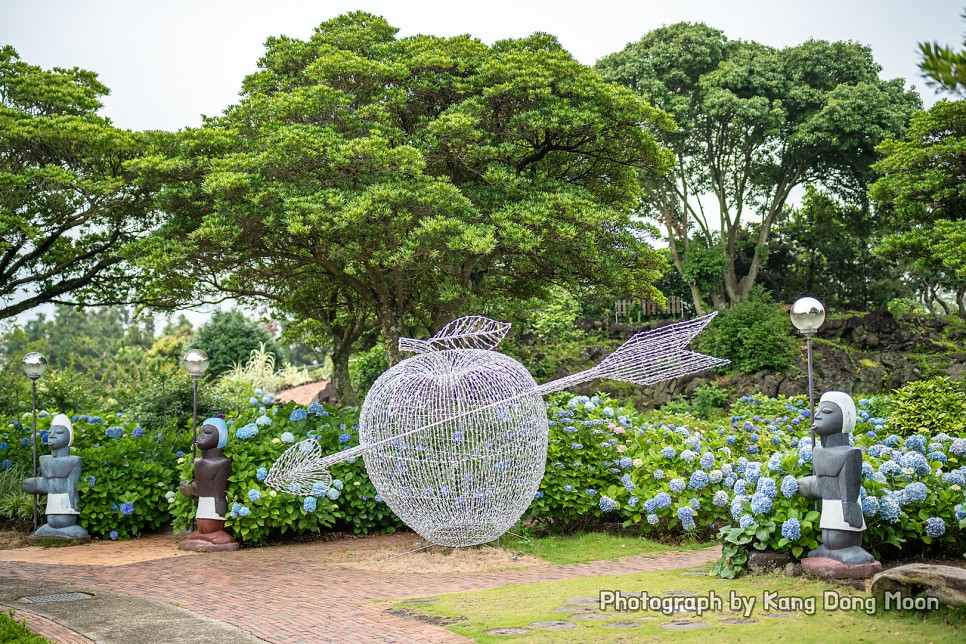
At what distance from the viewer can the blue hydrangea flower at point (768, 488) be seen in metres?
6.76

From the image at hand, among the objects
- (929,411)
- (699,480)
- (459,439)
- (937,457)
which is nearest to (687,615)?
(459,439)

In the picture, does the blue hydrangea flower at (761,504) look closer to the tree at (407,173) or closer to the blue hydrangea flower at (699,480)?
the blue hydrangea flower at (699,480)

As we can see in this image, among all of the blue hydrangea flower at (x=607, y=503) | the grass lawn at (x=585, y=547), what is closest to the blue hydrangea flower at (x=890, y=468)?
the grass lawn at (x=585, y=547)

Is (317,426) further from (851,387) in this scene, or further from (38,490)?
(851,387)

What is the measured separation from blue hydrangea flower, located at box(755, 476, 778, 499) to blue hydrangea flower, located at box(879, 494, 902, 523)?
778 mm

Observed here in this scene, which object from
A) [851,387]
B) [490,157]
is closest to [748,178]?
[851,387]

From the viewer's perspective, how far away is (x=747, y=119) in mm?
23078

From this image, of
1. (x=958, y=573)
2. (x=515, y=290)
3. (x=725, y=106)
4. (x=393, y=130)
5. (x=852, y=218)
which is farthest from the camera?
(x=852, y=218)

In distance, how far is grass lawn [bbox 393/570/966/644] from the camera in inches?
199

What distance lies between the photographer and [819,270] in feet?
85.9

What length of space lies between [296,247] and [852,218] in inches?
754

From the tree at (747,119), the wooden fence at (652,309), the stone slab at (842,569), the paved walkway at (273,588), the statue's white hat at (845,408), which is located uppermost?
the tree at (747,119)

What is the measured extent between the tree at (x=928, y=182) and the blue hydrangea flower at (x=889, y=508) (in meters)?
11.2

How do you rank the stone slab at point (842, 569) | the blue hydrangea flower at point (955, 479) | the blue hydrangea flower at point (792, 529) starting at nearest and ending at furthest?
the stone slab at point (842, 569) → the blue hydrangea flower at point (792, 529) → the blue hydrangea flower at point (955, 479)
